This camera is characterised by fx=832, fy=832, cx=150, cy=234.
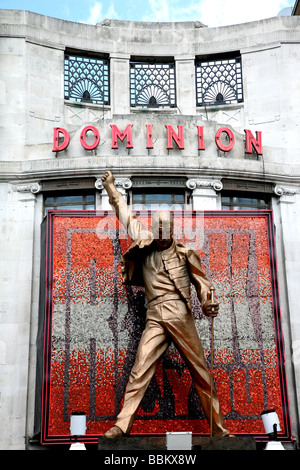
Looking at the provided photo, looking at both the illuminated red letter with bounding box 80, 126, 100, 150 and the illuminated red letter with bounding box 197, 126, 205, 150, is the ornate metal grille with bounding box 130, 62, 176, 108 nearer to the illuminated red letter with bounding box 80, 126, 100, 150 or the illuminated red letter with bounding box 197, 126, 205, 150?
the illuminated red letter with bounding box 197, 126, 205, 150

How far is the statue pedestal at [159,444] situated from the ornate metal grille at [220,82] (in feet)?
38.3

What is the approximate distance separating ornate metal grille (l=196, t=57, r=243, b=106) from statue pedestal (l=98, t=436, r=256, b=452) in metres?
11.7

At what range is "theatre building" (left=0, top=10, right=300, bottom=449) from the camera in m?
18.8

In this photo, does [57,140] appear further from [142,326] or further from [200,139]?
[142,326]

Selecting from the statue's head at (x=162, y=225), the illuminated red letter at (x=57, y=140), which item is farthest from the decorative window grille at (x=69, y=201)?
the statue's head at (x=162, y=225)

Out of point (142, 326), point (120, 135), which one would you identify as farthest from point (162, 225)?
point (120, 135)

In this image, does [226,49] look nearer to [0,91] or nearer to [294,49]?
[294,49]

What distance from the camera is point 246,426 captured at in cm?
1852

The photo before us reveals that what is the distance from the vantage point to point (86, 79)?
948 inches

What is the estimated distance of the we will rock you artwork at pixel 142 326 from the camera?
18516 mm

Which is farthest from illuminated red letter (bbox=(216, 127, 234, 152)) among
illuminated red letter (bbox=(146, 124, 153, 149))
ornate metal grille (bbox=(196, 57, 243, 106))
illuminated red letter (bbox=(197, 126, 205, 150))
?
ornate metal grille (bbox=(196, 57, 243, 106))

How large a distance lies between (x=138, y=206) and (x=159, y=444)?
783cm

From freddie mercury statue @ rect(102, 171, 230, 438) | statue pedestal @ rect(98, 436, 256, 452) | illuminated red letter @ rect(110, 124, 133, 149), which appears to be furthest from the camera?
illuminated red letter @ rect(110, 124, 133, 149)
